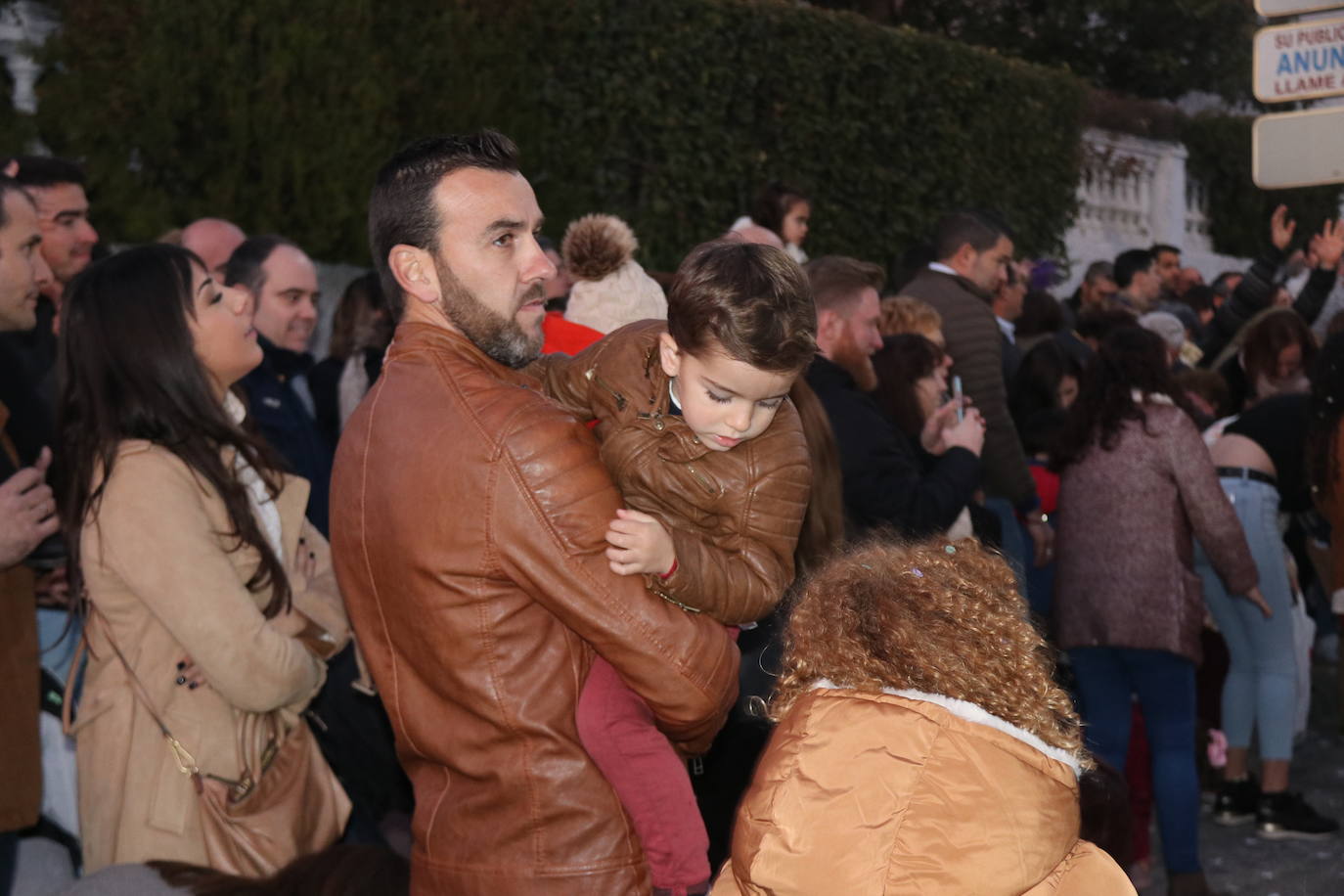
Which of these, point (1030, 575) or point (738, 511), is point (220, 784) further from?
point (1030, 575)

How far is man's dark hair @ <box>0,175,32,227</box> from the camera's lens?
13.1ft

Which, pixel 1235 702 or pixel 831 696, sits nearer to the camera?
pixel 831 696

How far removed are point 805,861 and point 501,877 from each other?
70cm

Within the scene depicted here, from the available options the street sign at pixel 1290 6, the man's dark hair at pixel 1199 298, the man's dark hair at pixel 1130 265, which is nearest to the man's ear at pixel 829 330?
the street sign at pixel 1290 6

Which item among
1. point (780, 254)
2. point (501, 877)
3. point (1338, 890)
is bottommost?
point (1338, 890)

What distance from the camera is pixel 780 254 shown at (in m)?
2.87

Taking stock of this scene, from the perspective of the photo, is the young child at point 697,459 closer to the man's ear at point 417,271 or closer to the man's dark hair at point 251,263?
the man's ear at point 417,271

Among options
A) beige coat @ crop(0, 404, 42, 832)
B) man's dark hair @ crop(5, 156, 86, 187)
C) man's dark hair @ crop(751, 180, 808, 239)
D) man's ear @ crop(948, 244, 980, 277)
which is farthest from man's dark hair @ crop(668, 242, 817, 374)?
man's dark hair @ crop(751, 180, 808, 239)

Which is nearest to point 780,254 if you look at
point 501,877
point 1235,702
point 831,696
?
point 831,696

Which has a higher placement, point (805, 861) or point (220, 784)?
point (805, 861)

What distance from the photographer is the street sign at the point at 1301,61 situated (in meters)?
7.37

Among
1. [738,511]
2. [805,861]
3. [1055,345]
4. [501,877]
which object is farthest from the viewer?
[1055,345]

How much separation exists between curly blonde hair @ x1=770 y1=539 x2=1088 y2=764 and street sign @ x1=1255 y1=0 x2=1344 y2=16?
20.1ft

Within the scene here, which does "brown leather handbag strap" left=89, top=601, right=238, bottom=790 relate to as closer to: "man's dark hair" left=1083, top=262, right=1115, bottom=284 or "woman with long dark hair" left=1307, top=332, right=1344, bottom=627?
"woman with long dark hair" left=1307, top=332, right=1344, bottom=627
